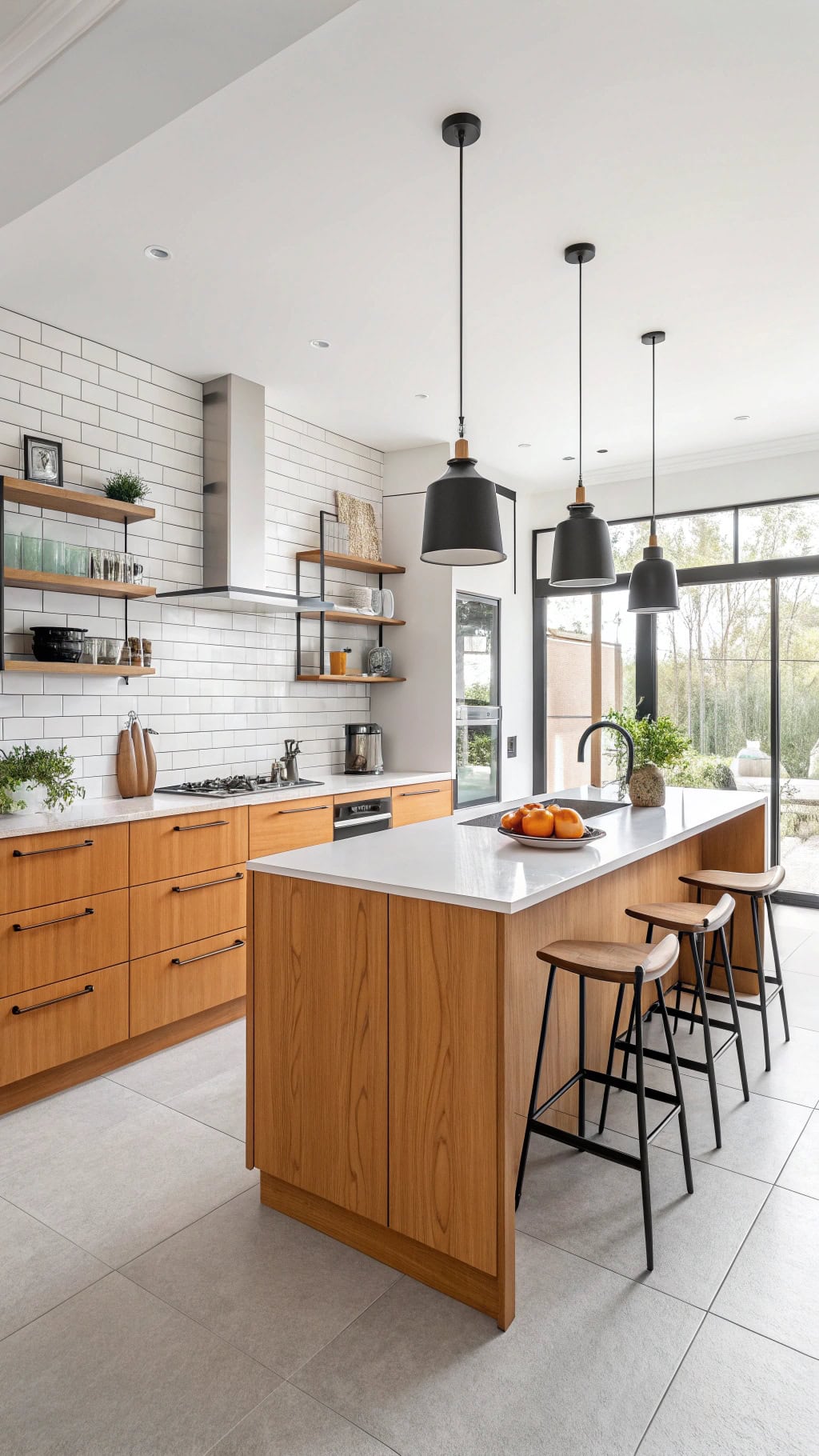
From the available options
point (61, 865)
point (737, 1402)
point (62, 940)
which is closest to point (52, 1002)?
point (62, 940)

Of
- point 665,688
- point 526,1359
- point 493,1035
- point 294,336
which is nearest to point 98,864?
point 493,1035

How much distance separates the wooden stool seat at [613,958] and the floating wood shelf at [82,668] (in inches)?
88.6

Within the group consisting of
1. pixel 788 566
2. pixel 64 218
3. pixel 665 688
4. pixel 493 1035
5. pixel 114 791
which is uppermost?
pixel 64 218

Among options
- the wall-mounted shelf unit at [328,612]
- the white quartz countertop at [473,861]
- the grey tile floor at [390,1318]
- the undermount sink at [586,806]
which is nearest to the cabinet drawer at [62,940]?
the grey tile floor at [390,1318]

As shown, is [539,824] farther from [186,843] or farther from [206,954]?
[206,954]

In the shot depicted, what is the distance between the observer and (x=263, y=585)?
14.5 ft

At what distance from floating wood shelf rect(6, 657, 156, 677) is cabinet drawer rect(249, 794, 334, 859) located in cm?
80

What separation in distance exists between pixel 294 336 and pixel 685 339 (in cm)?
179

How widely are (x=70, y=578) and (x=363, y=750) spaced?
2.26m

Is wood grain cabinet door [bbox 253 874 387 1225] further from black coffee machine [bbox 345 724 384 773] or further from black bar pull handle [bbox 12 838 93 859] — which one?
black coffee machine [bbox 345 724 384 773]

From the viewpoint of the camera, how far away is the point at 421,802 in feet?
16.1

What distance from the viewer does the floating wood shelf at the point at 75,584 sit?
3244mm

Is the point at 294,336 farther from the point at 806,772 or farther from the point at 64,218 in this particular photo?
the point at 806,772

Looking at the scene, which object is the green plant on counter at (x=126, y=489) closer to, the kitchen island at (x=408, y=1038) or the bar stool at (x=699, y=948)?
the kitchen island at (x=408, y=1038)
